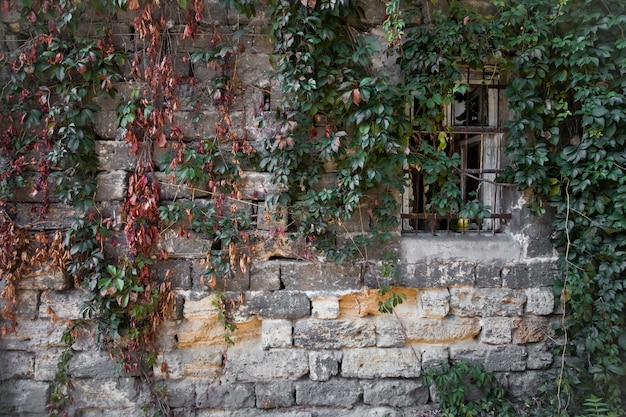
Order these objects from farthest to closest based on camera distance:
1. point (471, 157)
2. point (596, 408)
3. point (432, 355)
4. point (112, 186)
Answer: point (471, 157), point (432, 355), point (112, 186), point (596, 408)

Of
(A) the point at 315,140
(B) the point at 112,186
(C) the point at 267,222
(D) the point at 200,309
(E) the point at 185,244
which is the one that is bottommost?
(D) the point at 200,309

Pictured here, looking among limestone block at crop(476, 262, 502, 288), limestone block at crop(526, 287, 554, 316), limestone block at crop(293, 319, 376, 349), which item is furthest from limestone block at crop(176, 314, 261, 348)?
limestone block at crop(526, 287, 554, 316)

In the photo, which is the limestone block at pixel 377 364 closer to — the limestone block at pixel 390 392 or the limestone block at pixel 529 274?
the limestone block at pixel 390 392

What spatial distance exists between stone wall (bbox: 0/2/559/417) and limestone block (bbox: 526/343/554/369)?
7 centimetres

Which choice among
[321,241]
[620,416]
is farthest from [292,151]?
[620,416]

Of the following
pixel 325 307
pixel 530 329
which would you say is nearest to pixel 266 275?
pixel 325 307

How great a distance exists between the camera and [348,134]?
122 inches

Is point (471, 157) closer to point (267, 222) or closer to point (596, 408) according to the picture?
point (267, 222)

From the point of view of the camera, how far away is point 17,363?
310 centimetres

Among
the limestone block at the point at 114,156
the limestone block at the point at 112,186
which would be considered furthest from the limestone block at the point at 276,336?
the limestone block at the point at 114,156

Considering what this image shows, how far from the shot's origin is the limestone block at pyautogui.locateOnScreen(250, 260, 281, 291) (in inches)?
122

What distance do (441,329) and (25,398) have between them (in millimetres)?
2988

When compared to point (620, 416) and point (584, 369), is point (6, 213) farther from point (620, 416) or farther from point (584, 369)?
point (620, 416)

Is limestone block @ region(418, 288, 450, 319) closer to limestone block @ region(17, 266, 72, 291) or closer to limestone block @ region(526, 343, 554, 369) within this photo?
limestone block @ region(526, 343, 554, 369)
